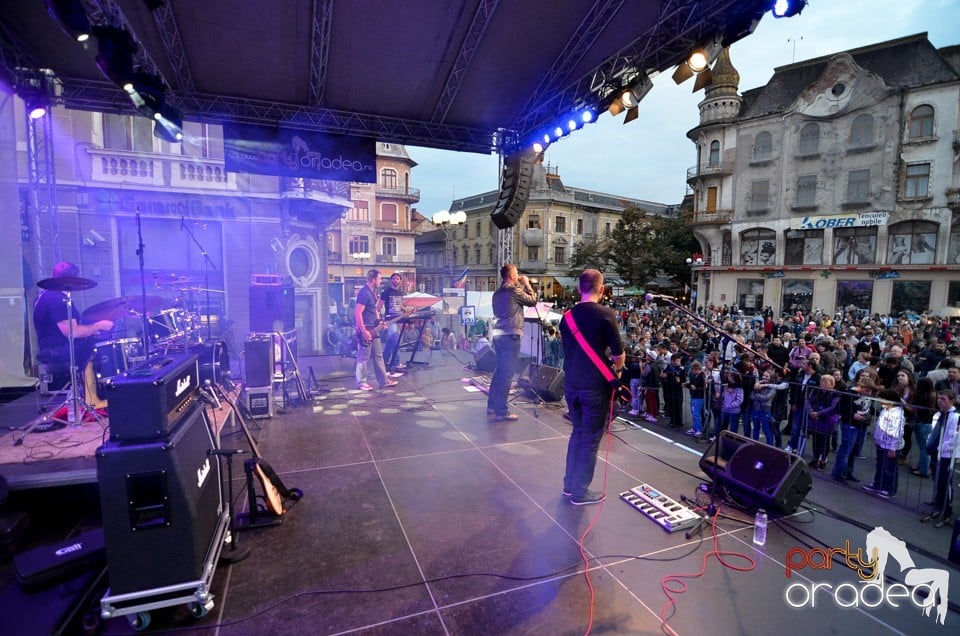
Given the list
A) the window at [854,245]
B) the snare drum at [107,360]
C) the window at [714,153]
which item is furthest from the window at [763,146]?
the snare drum at [107,360]

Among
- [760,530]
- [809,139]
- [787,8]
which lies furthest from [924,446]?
[809,139]

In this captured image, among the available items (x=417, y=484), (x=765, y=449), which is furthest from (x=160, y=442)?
(x=765, y=449)

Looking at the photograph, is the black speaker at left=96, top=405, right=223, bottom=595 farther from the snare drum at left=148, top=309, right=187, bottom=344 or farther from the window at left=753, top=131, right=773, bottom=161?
the window at left=753, top=131, right=773, bottom=161

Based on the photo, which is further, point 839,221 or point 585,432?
point 839,221

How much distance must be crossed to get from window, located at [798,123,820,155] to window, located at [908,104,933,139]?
4321 millimetres

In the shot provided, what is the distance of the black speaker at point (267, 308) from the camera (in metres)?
7.57

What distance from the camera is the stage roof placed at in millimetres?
6180

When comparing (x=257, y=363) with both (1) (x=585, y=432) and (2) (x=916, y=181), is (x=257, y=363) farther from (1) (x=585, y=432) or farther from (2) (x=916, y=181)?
(2) (x=916, y=181)

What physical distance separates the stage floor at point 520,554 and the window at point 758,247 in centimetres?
3000

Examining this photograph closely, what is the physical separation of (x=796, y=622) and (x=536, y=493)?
2.10 metres

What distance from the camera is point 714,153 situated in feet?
106

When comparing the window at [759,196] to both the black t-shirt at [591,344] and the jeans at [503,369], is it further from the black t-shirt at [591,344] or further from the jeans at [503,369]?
the black t-shirt at [591,344]

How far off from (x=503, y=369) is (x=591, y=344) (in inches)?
101

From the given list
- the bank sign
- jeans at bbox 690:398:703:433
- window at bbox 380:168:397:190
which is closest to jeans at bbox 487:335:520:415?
jeans at bbox 690:398:703:433
